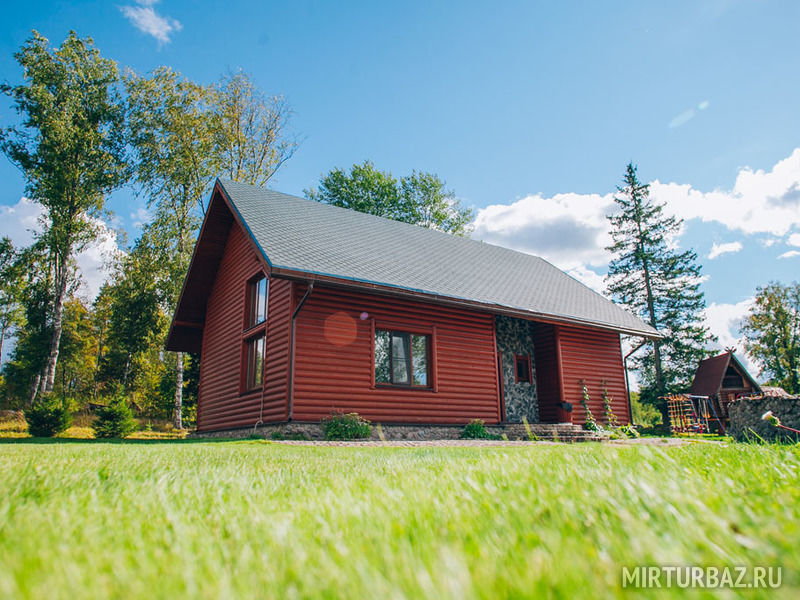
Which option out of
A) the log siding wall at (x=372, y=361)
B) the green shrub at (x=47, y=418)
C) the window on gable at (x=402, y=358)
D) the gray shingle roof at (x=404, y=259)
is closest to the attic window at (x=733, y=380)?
the gray shingle roof at (x=404, y=259)

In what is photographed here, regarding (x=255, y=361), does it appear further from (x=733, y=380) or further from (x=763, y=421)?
(x=733, y=380)

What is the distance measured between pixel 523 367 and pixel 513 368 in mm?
643

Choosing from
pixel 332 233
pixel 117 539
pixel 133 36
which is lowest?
pixel 117 539

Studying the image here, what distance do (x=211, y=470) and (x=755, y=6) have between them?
52.4 feet

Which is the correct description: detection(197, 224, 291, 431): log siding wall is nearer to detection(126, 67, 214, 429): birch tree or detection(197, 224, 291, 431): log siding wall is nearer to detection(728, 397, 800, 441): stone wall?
detection(126, 67, 214, 429): birch tree

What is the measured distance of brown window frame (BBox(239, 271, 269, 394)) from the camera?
11945 millimetres

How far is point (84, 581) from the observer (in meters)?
0.93

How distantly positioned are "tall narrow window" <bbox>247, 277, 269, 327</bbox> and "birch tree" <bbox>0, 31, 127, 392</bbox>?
35.9 ft

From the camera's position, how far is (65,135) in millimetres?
19531

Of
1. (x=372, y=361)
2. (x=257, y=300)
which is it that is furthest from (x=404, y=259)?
(x=257, y=300)

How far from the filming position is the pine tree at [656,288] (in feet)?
101

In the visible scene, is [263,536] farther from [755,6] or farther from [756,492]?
[755,6]

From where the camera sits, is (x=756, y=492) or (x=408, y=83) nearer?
(x=756, y=492)

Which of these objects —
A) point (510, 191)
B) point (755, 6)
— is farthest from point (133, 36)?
point (755, 6)
